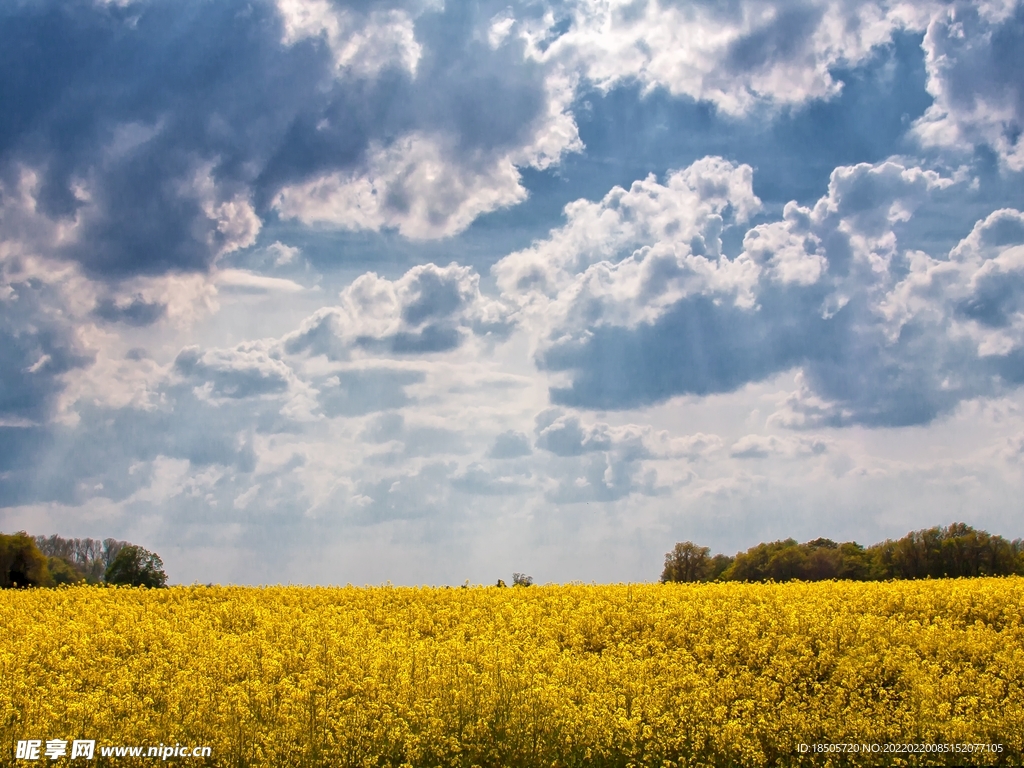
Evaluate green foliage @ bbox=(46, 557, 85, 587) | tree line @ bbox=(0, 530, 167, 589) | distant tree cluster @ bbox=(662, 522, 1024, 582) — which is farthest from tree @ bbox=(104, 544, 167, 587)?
distant tree cluster @ bbox=(662, 522, 1024, 582)

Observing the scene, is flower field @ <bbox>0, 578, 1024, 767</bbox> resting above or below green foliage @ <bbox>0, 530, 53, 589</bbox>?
below

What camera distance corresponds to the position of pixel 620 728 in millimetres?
14328

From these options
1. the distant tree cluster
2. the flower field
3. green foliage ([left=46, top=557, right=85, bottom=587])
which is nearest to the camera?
the flower field

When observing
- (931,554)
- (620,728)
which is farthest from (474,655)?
(931,554)

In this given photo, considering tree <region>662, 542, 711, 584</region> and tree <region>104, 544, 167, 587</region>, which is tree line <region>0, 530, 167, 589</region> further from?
tree <region>662, 542, 711, 584</region>

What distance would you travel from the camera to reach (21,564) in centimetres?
5475

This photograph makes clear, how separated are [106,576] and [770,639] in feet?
184

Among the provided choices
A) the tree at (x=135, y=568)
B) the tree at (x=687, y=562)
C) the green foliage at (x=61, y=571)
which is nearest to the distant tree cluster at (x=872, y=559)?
the tree at (x=687, y=562)

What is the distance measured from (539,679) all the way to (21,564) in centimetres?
5112

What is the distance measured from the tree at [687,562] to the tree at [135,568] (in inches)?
1771

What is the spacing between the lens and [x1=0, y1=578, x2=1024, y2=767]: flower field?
14336 mm

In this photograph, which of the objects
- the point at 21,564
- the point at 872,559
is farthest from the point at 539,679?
the point at 872,559

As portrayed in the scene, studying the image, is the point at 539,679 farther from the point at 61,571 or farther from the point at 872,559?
the point at 61,571

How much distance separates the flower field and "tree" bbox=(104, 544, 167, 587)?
38016mm
